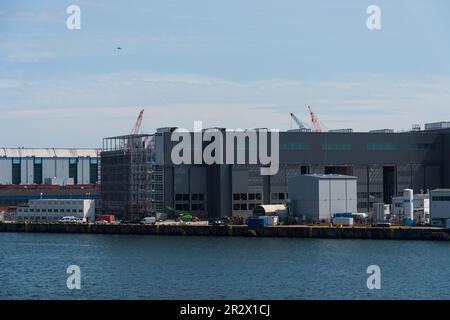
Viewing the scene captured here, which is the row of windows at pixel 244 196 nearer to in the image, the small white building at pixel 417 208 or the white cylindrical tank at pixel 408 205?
the small white building at pixel 417 208

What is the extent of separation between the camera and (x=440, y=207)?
9094 cm

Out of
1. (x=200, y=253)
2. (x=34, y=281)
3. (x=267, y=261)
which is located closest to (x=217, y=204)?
(x=200, y=253)

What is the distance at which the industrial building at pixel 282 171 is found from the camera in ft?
350

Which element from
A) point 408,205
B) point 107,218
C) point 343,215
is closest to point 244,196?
point 343,215

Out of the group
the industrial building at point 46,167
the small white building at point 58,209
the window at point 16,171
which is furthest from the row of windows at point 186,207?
the window at point 16,171

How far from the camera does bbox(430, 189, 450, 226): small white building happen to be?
9031cm

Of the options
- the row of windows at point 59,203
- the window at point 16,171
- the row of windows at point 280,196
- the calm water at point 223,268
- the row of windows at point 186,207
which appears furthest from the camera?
the window at point 16,171

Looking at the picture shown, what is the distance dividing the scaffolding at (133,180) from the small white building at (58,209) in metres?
3.16

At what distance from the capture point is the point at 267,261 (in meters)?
70.1

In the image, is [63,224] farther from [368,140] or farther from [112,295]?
[112,295]

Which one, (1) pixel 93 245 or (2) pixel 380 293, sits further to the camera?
(1) pixel 93 245

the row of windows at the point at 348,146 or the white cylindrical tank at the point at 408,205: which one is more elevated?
the row of windows at the point at 348,146
